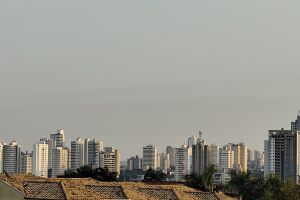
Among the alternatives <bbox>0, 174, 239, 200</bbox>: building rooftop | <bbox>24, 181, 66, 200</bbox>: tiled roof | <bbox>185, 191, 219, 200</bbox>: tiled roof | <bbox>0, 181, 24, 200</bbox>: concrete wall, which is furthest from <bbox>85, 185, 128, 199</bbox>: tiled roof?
<bbox>0, 181, 24, 200</bbox>: concrete wall

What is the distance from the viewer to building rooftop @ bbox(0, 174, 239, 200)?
50.4 metres

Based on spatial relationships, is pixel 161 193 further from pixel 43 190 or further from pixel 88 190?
pixel 43 190

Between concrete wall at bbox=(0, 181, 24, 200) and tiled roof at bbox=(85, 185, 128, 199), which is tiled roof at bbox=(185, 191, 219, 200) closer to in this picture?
tiled roof at bbox=(85, 185, 128, 199)

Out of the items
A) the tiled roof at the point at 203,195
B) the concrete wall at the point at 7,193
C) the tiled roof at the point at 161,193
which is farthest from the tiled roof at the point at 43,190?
the tiled roof at the point at 203,195

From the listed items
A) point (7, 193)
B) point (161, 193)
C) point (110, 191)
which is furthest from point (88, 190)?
point (7, 193)

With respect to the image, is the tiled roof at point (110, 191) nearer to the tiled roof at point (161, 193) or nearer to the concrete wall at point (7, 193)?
the tiled roof at point (161, 193)

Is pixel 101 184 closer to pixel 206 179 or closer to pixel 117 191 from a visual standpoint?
pixel 117 191

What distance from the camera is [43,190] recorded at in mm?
50938

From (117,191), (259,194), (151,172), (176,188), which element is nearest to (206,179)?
(151,172)

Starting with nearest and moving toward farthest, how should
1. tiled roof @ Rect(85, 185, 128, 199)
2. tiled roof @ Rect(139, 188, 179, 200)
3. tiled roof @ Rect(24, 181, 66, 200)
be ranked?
tiled roof @ Rect(24, 181, 66, 200), tiled roof @ Rect(85, 185, 128, 199), tiled roof @ Rect(139, 188, 179, 200)

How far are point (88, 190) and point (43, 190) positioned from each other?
335cm

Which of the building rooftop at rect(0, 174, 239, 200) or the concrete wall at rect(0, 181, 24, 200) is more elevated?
the building rooftop at rect(0, 174, 239, 200)

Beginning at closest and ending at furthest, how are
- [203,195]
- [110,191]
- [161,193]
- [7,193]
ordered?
1. [7,193]
2. [110,191]
3. [161,193]
4. [203,195]

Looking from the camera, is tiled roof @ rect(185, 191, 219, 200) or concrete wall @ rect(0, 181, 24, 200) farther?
tiled roof @ rect(185, 191, 219, 200)
